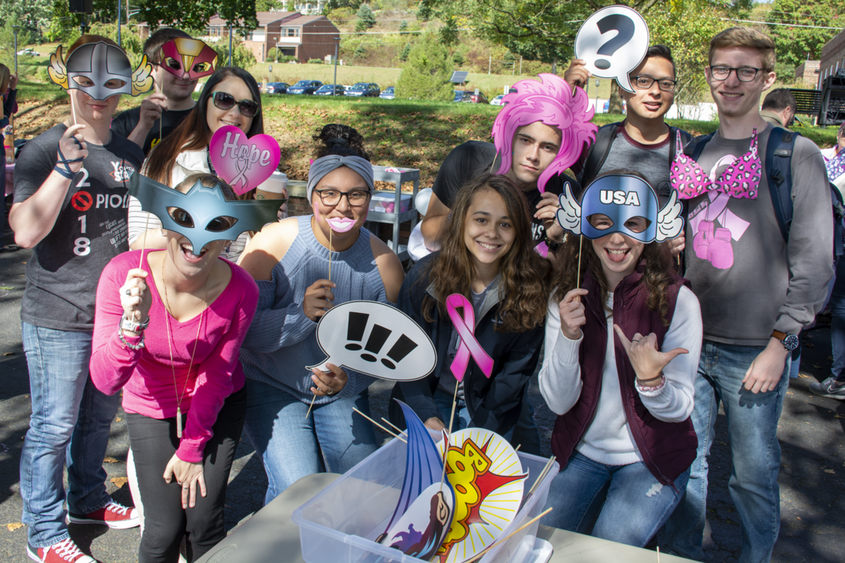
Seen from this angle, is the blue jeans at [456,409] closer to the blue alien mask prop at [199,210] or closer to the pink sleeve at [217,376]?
the pink sleeve at [217,376]

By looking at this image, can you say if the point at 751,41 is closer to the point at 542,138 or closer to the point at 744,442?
the point at 542,138

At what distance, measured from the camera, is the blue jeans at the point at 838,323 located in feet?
14.9

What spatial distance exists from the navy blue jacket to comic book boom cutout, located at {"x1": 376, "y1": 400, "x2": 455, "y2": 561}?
774 millimetres

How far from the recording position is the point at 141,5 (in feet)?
42.8

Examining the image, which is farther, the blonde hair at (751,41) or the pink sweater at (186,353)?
the blonde hair at (751,41)

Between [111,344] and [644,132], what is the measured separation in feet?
7.01

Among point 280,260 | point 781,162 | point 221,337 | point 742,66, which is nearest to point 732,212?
point 781,162

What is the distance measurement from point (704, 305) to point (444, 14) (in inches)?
846

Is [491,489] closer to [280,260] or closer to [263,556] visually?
[263,556]

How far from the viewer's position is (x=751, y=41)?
2227 millimetres

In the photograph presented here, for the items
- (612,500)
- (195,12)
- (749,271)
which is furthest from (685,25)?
(612,500)

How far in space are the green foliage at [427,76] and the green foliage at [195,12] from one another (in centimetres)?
1311

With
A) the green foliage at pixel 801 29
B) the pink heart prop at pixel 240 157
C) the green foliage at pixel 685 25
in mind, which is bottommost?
the pink heart prop at pixel 240 157

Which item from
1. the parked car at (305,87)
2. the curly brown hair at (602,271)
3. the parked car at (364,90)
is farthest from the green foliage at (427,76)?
Result: the curly brown hair at (602,271)
